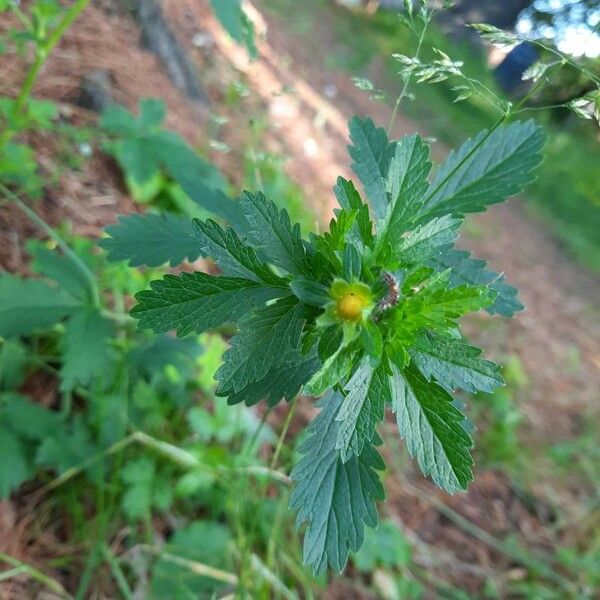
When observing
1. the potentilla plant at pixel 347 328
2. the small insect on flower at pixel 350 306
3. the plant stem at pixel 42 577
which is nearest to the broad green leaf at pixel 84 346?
the plant stem at pixel 42 577

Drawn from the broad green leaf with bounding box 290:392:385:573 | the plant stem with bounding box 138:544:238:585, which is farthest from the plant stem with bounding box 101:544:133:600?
the broad green leaf with bounding box 290:392:385:573

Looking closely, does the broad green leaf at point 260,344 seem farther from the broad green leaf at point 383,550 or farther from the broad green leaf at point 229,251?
the broad green leaf at point 383,550

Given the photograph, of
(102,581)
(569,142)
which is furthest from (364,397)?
(569,142)

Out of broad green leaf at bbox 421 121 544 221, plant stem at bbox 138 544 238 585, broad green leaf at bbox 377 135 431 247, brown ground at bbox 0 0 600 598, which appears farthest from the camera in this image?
brown ground at bbox 0 0 600 598

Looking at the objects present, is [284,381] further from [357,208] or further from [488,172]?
[488,172]

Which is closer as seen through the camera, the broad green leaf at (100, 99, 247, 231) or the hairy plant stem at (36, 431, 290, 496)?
the hairy plant stem at (36, 431, 290, 496)

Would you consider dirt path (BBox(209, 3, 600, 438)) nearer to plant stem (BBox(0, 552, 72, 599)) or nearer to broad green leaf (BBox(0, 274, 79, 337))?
broad green leaf (BBox(0, 274, 79, 337))
